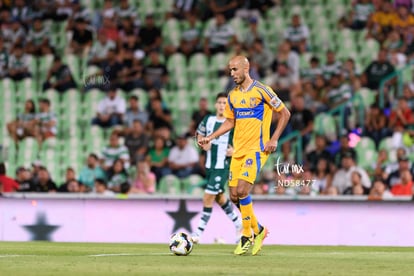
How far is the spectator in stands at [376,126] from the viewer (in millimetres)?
19031

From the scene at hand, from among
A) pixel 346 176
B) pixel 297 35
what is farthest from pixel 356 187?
pixel 297 35

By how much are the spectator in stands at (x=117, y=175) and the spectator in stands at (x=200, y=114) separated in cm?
181

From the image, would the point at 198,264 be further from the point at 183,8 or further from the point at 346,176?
the point at 183,8

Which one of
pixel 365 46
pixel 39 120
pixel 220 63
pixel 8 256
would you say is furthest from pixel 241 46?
pixel 8 256

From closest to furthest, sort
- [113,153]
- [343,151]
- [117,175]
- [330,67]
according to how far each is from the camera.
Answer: [343,151] → [117,175] → [113,153] → [330,67]

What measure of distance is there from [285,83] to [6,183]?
19.6 feet

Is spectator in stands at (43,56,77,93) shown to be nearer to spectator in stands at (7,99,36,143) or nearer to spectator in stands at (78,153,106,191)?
spectator in stands at (7,99,36,143)

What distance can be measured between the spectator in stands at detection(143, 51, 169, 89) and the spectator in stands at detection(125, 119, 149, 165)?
5.50 feet

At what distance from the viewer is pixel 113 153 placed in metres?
19.5

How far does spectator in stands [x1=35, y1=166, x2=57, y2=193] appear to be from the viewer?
1850cm

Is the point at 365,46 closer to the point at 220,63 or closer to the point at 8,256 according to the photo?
the point at 220,63

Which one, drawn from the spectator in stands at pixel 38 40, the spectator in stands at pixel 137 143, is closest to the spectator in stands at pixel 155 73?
the spectator in stands at pixel 137 143

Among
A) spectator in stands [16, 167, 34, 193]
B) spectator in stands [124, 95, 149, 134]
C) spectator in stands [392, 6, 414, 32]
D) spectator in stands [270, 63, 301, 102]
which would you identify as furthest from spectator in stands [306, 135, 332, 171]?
spectator in stands [16, 167, 34, 193]

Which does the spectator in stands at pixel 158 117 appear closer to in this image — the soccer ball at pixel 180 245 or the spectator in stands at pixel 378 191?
the spectator in stands at pixel 378 191
